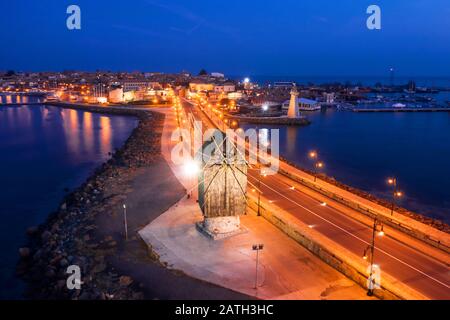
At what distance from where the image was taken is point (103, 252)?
36.4 feet

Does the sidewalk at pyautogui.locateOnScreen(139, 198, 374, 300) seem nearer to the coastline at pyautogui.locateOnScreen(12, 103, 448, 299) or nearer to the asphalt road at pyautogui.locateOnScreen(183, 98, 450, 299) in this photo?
the coastline at pyautogui.locateOnScreen(12, 103, 448, 299)

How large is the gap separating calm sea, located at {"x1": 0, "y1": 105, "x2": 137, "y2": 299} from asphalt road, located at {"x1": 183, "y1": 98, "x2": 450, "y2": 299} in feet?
29.6

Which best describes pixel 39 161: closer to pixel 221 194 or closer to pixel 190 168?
pixel 190 168

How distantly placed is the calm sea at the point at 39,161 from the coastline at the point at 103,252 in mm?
785

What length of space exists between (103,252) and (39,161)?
806 inches

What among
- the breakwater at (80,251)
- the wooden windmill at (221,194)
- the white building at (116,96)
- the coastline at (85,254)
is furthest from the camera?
the white building at (116,96)

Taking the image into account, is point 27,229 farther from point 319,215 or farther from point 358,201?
point 358,201

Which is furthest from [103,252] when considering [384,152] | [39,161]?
[384,152]

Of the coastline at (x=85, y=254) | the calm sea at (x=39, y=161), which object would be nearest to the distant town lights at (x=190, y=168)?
the coastline at (x=85, y=254)

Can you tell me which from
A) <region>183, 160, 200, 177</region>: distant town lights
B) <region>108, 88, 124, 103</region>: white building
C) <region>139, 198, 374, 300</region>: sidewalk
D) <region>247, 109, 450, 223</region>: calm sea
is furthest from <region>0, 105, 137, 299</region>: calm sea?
<region>247, 109, 450, 223</region>: calm sea

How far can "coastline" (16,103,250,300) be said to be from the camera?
905 cm

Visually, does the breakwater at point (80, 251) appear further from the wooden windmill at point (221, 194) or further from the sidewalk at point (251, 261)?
the wooden windmill at point (221, 194)

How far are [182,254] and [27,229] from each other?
793 cm

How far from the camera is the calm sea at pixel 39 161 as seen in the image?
14945 millimetres
